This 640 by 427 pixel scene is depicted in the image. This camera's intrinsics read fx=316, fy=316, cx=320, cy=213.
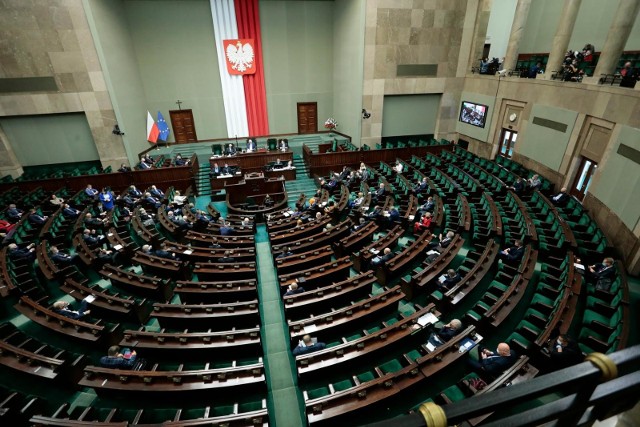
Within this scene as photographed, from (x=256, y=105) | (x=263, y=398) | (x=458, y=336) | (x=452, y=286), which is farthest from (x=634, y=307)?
(x=256, y=105)

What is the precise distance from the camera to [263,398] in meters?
5.11

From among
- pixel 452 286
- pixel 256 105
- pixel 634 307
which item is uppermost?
pixel 256 105

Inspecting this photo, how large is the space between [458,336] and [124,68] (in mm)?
18553

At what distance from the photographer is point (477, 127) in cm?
1647

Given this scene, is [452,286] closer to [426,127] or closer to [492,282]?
[492,282]

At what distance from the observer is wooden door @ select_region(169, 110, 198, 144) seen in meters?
18.9

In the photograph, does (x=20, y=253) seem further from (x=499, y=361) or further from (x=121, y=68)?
(x=121, y=68)

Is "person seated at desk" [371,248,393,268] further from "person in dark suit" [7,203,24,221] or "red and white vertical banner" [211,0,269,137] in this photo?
"red and white vertical banner" [211,0,269,137]

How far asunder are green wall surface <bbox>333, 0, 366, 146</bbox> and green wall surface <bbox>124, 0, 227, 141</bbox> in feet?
23.4

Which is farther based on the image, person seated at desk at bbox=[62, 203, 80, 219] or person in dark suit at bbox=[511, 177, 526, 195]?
person in dark suit at bbox=[511, 177, 526, 195]

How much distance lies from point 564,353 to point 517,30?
581 inches

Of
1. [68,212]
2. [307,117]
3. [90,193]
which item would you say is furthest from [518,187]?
[90,193]

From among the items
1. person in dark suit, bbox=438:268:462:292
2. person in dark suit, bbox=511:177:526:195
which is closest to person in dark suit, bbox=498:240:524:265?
person in dark suit, bbox=438:268:462:292

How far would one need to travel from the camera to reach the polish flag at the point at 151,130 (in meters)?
17.4
